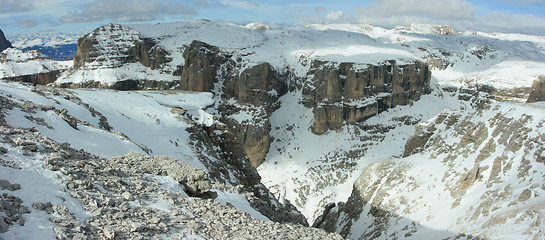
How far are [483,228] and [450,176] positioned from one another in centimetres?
972

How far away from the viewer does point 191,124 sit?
35094mm

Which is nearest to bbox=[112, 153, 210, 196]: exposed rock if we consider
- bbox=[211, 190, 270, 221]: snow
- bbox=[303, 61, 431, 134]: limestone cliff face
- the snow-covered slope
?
bbox=[211, 190, 270, 221]: snow

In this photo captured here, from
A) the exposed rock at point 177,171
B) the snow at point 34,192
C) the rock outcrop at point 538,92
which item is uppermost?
the snow at point 34,192

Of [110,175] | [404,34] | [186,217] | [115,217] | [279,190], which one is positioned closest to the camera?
[115,217]

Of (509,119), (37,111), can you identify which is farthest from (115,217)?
(509,119)

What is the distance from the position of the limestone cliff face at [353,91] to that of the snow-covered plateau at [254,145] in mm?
373

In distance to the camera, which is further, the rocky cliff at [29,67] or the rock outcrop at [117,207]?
the rocky cliff at [29,67]

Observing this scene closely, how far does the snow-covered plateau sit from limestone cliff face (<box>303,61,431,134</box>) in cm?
37

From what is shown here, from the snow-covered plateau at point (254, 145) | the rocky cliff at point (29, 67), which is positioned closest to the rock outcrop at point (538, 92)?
the snow-covered plateau at point (254, 145)

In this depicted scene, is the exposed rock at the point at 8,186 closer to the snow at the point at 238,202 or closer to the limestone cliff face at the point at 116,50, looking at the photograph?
the snow at the point at 238,202

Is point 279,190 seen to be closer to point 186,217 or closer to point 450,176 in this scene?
point 450,176

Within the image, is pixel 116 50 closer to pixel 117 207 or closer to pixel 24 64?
pixel 24 64

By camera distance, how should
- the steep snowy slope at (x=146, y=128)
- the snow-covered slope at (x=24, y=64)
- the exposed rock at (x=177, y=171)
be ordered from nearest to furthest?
the exposed rock at (x=177, y=171), the steep snowy slope at (x=146, y=128), the snow-covered slope at (x=24, y=64)

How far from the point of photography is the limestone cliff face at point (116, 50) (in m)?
96.9
